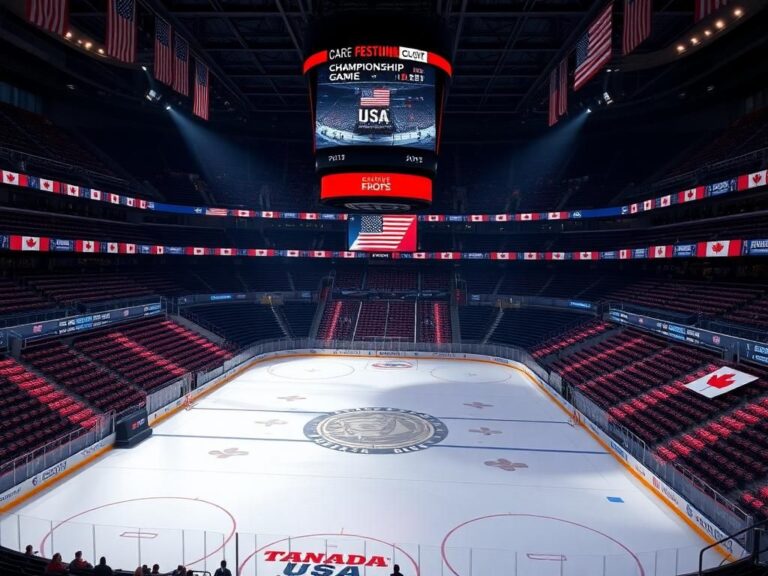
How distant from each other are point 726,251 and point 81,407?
2828cm

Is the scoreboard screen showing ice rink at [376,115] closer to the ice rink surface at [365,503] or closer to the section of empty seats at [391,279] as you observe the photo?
the ice rink surface at [365,503]

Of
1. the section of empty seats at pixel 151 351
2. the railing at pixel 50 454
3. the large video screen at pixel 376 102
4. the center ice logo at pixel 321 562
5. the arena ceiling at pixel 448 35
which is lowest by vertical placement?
the center ice logo at pixel 321 562

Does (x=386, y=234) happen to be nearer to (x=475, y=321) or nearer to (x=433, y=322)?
(x=433, y=322)

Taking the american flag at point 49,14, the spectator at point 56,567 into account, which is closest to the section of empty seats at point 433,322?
the american flag at point 49,14

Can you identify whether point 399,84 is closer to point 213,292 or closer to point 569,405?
point 569,405

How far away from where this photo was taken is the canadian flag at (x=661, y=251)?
27.8 metres

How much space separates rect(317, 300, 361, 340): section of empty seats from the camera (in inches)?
1542

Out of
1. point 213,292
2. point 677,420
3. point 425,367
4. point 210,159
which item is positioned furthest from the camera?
point 210,159

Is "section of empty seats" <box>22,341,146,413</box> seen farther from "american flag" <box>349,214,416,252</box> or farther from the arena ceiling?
"american flag" <box>349,214,416,252</box>

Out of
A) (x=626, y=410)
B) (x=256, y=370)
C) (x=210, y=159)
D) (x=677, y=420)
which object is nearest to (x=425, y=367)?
(x=256, y=370)

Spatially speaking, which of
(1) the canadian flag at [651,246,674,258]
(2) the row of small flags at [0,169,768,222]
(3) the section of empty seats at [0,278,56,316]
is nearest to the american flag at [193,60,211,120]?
(2) the row of small flags at [0,169,768,222]

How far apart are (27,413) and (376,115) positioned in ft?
51.3

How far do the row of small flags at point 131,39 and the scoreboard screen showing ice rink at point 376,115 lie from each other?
259 inches

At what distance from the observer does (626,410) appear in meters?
19.8
